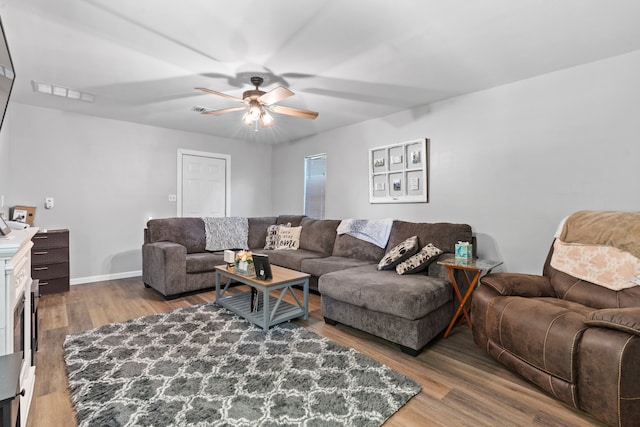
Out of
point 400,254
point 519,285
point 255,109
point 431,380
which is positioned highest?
point 255,109

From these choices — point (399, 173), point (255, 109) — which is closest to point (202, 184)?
point (255, 109)

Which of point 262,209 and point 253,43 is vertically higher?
point 253,43

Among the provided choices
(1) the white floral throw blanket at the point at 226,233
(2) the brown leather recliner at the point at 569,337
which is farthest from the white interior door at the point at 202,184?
(2) the brown leather recliner at the point at 569,337

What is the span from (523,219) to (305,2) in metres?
2.78

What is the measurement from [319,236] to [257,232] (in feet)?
3.84

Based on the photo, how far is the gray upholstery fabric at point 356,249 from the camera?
12.1 feet

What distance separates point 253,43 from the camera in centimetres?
234

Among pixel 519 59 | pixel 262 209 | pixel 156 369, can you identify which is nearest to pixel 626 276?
pixel 519 59

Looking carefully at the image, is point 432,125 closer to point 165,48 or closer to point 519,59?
point 519,59

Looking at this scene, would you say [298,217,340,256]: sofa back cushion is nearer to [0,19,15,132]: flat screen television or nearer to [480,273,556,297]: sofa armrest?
[480,273,556,297]: sofa armrest

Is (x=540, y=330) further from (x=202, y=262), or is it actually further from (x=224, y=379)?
(x=202, y=262)

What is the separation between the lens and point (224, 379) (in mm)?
1922

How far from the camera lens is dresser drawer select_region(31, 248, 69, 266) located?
3.66 meters

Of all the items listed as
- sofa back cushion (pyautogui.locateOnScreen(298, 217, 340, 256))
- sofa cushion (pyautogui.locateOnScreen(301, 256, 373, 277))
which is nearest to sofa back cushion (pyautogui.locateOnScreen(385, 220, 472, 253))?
sofa cushion (pyautogui.locateOnScreen(301, 256, 373, 277))
